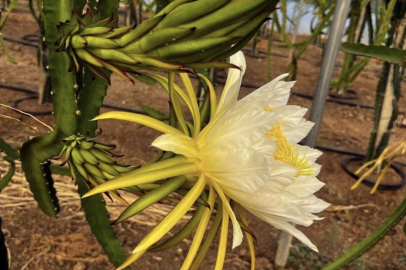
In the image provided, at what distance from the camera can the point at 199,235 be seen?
322 mm

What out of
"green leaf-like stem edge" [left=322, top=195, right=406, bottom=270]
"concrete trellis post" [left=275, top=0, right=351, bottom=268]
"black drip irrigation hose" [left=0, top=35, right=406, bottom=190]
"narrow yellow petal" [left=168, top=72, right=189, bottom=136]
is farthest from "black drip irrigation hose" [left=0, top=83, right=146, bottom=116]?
"narrow yellow petal" [left=168, top=72, right=189, bottom=136]

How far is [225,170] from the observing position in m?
0.33

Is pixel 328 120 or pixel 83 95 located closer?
pixel 83 95

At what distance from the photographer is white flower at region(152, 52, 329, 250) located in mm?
313

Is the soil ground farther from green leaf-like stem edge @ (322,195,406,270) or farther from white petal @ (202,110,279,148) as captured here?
white petal @ (202,110,279,148)

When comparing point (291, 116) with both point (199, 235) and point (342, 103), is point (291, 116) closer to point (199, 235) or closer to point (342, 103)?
point (199, 235)

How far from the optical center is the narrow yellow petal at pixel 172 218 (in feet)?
0.98

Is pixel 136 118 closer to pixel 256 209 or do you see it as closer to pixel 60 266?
pixel 256 209

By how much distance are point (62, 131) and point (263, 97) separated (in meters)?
0.20

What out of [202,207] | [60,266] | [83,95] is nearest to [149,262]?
[60,266]

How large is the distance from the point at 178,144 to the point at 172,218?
53 mm

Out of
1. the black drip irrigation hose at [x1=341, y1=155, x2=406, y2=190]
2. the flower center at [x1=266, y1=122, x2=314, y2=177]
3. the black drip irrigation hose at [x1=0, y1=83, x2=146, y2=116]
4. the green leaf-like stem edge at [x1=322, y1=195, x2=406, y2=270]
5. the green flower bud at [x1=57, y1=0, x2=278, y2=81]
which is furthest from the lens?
the black drip irrigation hose at [x1=0, y1=83, x2=146, y2=116]

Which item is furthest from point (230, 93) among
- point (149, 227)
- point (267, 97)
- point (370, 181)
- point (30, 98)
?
point (30, 98)

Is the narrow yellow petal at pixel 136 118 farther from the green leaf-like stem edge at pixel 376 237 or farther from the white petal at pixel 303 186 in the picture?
the green leaf-like stem edge at pixel 376 237
